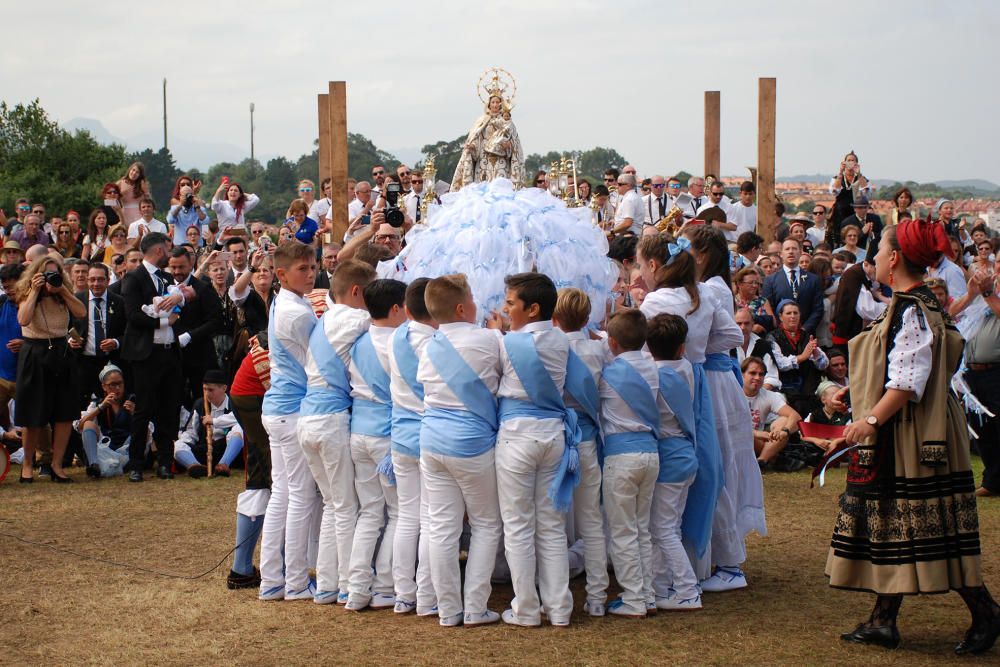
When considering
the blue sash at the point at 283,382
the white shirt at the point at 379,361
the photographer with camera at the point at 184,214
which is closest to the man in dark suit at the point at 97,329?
the photographer with camera at the point at 184,214

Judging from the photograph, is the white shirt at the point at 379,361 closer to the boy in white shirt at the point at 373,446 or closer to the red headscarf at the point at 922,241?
the boy in white shirt at the point at 373,446

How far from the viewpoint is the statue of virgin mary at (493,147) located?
14.0 meters

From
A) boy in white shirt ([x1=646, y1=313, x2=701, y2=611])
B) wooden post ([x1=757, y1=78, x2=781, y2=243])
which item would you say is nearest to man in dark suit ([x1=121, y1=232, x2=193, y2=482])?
boy in white shirt ([x1=646, y1=313, x2=701, y2=611])

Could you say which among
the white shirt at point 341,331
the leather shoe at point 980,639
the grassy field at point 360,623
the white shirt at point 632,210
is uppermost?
the white shirt at point 632,210

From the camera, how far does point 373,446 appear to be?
21.0 feet

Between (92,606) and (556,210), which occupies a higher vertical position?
(556,210)

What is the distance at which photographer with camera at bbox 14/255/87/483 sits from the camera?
10.5 metres

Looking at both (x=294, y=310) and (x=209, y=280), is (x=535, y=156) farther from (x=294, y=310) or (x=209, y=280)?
(x=294, y=310)

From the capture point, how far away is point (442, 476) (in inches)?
239

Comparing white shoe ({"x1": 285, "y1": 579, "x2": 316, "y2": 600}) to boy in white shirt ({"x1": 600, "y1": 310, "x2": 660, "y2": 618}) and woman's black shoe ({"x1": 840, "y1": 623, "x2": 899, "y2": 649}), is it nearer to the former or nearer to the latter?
boy in white shirt ({"x1": 600, "y1": 310, "x2": 660, "y2": 618})

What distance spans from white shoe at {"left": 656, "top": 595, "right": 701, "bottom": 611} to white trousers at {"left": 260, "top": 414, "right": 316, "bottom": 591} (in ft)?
6.85

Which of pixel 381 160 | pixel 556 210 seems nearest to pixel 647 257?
pixel 556 210

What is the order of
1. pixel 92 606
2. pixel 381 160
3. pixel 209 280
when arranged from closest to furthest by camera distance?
pixel 92 606 < pixel 209 280 < pixel 381 160

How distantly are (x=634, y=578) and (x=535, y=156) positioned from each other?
3072 cm
